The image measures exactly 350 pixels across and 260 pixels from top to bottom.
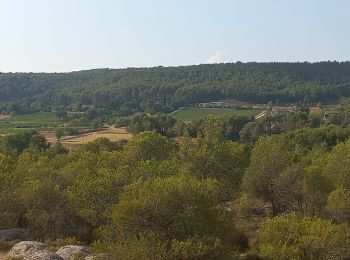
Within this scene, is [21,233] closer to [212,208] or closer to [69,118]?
[212,208]

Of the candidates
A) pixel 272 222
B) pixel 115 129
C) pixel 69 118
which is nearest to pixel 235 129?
pixel 115 129

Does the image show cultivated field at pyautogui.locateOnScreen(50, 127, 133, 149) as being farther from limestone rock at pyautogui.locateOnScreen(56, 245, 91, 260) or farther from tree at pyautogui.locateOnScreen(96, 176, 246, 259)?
tree at pyautogui.locateOnScreen(96, 176, 246, 259)

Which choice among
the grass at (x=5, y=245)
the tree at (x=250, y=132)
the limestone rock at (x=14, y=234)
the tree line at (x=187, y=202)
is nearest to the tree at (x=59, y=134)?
the tree at (x=250, y=132)

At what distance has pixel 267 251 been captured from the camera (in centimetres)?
3027

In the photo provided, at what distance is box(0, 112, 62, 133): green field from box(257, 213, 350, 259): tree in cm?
11252

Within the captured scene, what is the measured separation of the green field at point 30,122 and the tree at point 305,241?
112522 millimetres

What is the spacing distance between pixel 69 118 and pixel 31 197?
126810 millimetres

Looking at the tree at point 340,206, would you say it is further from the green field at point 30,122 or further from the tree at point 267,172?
the green field at point 30,122

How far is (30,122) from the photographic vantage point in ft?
502

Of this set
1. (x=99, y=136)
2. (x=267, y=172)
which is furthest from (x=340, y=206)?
(x=99, y=136)

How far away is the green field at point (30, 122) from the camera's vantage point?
139500 mm

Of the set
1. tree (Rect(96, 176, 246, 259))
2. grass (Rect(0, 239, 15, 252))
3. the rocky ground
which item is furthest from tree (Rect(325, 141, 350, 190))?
grass (Rect(0, 239, 15, 252))

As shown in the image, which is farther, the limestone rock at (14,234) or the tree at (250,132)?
the tree at (250,132)

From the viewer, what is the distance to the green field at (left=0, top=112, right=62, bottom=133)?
13950 centimetres
